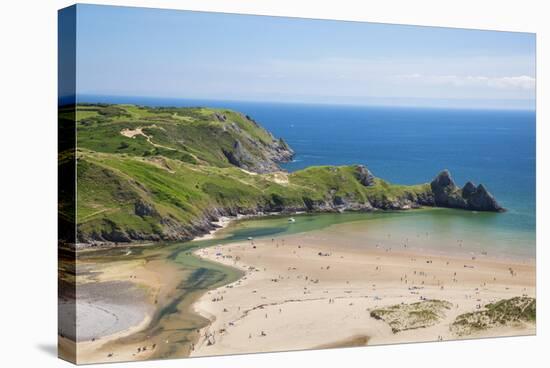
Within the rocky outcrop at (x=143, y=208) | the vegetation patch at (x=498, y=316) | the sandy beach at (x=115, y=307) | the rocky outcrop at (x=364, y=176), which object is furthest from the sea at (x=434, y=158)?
the sandy beach at (x=115, y=307)

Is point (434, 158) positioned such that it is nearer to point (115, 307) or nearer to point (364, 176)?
point (364, 176)

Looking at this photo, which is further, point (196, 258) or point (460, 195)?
point (460, 195)

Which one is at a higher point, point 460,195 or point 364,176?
point 364,176

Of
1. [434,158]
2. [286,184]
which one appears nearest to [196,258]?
[286,184]

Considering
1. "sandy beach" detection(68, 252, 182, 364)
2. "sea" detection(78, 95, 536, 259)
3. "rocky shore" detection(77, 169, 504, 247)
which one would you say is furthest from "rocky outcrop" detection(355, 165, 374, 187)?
"sandy beach" detection(68, 252, 182, 364)

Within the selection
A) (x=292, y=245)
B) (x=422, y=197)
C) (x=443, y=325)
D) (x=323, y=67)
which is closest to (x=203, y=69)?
(x=323, y=67)

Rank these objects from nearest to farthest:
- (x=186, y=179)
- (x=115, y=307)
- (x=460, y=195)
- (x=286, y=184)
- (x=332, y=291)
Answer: (x=115, y=307) → (x=332, y=291) → (x=186, y=179) → (x=460, y=195) → (x=286, y=184)

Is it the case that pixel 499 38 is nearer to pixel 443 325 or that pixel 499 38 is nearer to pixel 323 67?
pixel 323 67
